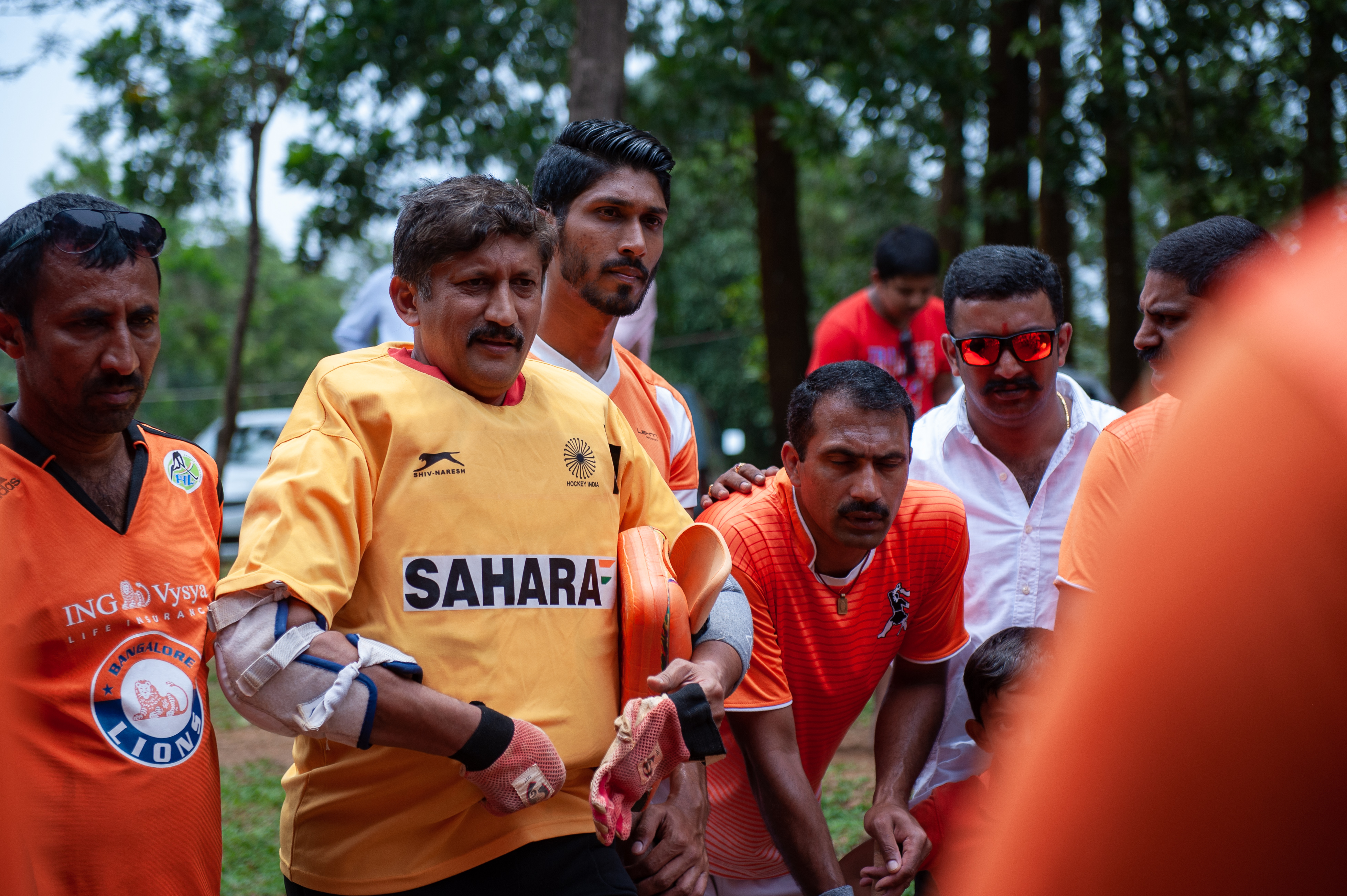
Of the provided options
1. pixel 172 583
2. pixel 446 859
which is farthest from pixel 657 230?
pixel 446 859

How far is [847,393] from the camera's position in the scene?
145 inches

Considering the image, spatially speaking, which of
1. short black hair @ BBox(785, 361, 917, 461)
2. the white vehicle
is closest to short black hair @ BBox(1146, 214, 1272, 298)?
short black hair @ BBox(785, 361, 917, 461)

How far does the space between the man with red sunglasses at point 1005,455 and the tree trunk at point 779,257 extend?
7.78 metres

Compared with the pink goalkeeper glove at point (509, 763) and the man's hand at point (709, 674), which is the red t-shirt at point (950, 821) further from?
the pink goalkeeper glove at point (509, 763)

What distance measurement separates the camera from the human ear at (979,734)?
3.85 meters

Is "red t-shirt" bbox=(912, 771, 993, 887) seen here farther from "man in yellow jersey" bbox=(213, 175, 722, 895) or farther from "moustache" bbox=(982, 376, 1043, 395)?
"man in yellow jersey" bbox=(213, 175, 722, 895)

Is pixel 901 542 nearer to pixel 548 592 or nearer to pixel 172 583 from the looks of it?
pixel 548 592

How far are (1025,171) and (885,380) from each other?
323 inches

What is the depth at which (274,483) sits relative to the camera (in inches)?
87.5

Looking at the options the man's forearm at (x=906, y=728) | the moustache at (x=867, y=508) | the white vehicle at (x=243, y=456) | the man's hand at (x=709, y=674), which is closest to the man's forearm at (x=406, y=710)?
the man's hand at (x=709, y=674)

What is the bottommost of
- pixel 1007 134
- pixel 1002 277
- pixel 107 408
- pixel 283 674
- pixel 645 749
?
pixel 645 749

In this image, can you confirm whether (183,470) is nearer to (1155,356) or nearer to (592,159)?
(592,159)

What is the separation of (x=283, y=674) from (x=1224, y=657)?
1.73 meters

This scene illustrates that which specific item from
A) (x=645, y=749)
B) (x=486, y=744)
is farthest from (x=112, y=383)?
(x=645, y=749)
